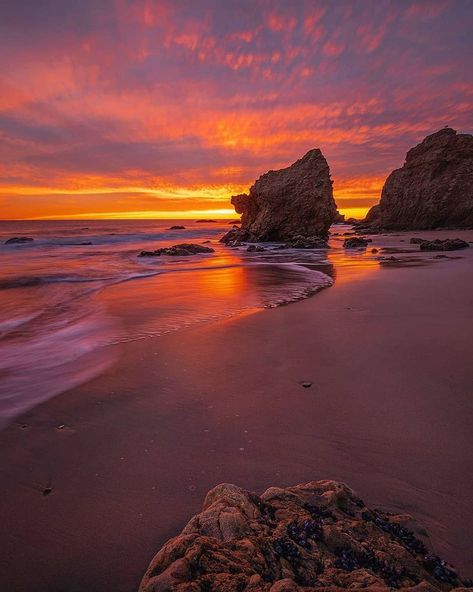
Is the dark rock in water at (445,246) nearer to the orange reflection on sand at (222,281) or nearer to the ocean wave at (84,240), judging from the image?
the orange reflection on sand at (222,281)

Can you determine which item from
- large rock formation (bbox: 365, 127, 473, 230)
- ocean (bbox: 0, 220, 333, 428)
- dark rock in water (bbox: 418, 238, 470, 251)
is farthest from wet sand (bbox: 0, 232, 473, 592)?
large rock formation (bbox: 365, 127, 473, 230)

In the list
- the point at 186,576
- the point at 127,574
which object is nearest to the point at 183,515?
the point at 127,574

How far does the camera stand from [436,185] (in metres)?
38.9

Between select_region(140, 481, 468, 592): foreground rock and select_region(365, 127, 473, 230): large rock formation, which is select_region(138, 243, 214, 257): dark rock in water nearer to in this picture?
select_region(140, 481, 468, 592): foreground rock

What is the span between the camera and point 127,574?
181 cm

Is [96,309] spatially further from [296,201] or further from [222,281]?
[296,201]

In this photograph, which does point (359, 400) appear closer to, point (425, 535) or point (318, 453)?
point (318, 453)

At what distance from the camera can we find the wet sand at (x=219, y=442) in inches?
78.9

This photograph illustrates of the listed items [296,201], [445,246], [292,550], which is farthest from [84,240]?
[292,550]

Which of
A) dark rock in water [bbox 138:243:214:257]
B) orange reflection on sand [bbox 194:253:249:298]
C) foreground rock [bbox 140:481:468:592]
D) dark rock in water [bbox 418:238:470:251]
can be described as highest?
foreground rock [bbox 140:481:468:592]

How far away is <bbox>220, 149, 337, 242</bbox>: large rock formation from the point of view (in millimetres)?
31266

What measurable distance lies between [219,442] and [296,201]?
99.3ft

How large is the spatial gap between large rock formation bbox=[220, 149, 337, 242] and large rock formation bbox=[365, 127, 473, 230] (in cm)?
1398

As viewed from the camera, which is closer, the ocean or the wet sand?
the wet sand
